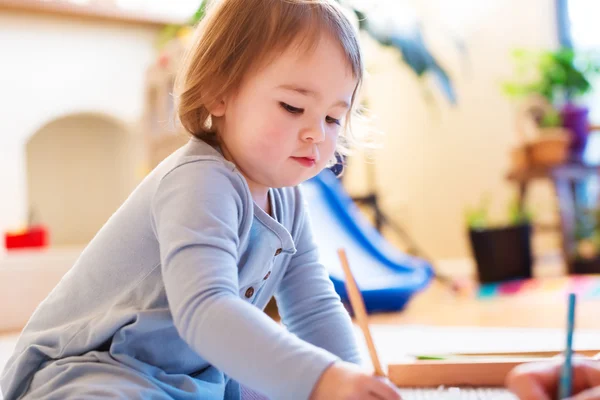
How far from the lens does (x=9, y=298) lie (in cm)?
161

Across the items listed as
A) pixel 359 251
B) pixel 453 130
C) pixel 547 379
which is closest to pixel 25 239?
pixel 359 251

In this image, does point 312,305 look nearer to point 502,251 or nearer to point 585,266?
point 502,251

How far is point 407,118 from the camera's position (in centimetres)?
334

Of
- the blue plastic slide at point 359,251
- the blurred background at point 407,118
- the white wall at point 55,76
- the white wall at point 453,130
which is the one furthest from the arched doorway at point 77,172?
the blue plastic slide at point 359,251

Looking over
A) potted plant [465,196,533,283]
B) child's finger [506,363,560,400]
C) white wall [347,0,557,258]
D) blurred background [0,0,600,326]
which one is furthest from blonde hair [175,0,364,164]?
white wall [347,0,557,258]

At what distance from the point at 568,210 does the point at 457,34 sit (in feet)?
3.68

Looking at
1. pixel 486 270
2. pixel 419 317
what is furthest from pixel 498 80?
pixel 419 317

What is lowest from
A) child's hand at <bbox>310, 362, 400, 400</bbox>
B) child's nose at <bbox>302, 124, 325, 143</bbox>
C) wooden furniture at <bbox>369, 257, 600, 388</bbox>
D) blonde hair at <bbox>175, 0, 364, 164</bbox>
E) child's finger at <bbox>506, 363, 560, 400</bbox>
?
wooden furniture at <bbox>369, 257, 600, 388</bbox>

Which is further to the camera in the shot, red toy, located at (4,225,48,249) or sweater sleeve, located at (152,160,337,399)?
red toy, located at (4,225,48,249)

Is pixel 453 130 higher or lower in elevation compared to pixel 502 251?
higher

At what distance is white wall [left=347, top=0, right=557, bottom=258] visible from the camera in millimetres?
2920

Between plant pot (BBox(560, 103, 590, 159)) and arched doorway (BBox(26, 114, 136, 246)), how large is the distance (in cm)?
240

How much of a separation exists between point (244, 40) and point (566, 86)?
2.15 meters

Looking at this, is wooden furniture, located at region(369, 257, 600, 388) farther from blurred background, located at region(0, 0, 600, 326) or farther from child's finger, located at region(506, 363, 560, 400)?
blurred background, located at region(0, 0, 600, 326)
